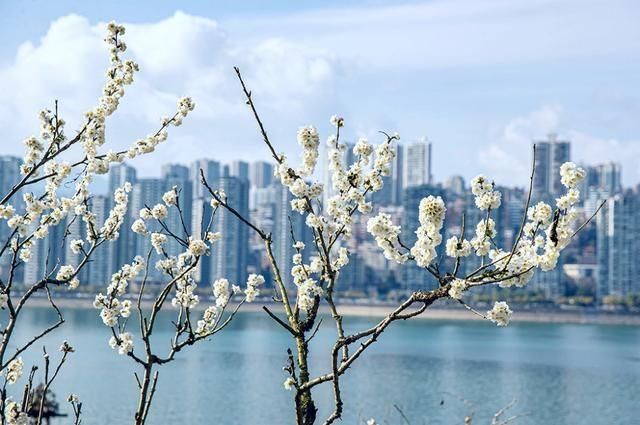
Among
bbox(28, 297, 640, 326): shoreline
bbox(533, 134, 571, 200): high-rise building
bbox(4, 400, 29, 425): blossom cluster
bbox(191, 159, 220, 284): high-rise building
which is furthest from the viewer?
bbox(533, 134, 571, 200): high-rise building

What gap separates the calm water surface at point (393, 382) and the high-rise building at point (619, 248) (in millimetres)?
51628

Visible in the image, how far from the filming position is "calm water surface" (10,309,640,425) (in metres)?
29.8

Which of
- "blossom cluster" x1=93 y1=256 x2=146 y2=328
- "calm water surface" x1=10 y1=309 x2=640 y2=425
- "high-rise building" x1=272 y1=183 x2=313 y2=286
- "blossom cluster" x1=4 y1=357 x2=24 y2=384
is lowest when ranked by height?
"calm water surface" x1=10 y1=309 x2=640 y2=425

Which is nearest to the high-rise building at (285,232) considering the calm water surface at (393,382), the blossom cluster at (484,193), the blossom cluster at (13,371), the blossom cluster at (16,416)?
the calm water surface at (393,382)

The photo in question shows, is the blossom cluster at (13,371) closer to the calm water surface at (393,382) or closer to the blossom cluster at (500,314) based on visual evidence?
the blossom cluster at (500,314)

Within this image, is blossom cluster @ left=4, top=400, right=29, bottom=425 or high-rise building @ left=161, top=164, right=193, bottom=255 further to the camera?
high-rise building @ left=161, top=164, right=193, bottom=255

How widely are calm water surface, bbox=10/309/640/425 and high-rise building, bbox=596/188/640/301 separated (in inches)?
2033

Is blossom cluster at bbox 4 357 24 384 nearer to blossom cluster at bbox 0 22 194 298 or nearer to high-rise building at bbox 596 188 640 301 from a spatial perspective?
blossom cluster at bbox 0 22 194 298

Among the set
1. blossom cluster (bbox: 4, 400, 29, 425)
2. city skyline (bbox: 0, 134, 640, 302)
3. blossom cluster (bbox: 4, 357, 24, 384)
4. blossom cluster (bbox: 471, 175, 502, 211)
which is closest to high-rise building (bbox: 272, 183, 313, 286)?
city skyline (bbox: 0, 134, 640, 302)

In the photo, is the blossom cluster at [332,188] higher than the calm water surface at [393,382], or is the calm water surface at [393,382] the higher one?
the blossom cluster at [332,188]

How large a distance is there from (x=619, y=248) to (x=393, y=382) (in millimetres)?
86966

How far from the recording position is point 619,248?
120m

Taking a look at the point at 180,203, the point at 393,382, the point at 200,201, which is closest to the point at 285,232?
the point at 200,201

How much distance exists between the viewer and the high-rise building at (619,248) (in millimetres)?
116750
